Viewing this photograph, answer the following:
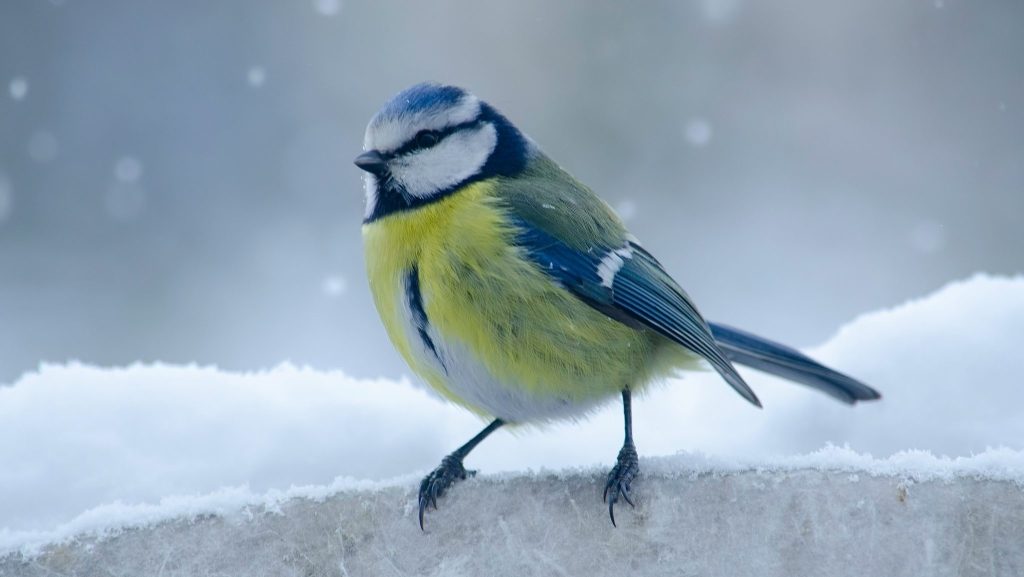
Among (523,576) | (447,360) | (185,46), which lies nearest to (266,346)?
(185,46)

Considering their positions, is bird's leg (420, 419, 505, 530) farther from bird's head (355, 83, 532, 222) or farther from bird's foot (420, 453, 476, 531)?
bird's head (355, 83, 532, 222)

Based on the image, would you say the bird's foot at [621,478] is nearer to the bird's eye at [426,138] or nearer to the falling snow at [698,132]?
the bird's eye at [426,138]

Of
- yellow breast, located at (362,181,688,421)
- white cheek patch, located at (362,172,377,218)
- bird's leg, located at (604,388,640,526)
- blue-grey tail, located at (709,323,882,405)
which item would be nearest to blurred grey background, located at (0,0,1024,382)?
blue-grey tail, located at (709,323,882,405)

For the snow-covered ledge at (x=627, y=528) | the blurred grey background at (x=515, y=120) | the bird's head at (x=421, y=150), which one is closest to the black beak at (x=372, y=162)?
the bird's head at (x=421, y=150)

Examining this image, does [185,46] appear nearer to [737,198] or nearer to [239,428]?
[737,198]

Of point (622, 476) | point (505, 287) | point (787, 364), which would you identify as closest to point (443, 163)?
point (505, 287)

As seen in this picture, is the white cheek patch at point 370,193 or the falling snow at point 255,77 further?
the falling snow at point 255,77

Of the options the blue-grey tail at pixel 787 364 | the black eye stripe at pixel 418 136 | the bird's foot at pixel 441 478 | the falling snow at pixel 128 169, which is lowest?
the bird's foot at pixel 441 478

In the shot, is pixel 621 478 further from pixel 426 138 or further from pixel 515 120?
pixel 515 120
